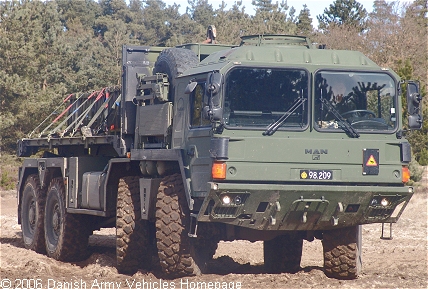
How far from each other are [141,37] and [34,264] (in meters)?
60.1

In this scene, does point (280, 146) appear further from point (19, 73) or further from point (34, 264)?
point (19, 73)

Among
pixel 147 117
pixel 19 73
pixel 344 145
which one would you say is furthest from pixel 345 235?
pixel 19 73

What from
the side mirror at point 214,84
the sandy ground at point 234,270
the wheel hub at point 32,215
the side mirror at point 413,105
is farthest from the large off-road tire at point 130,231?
the wheel hub at point 32,215

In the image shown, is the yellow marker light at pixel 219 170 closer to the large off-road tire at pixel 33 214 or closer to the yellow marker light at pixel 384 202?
the yellow marker light at pixel 384 202

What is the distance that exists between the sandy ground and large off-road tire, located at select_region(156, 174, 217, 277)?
0.18 meters

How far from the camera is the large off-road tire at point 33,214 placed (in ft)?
44.1

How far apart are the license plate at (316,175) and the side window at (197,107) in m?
1.29

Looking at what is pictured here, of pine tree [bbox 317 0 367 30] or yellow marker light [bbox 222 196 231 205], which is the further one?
pine tree [bbox 317 0 367 30]

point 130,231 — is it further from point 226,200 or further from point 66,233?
point 66,233

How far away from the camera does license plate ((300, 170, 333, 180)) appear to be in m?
8.68

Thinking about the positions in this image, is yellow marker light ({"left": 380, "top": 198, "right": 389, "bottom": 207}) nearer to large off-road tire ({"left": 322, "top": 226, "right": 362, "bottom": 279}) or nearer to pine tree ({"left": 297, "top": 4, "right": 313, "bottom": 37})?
large off-road tire ({"left": 322, "top": 226, "right": 362, "bottom": 279})

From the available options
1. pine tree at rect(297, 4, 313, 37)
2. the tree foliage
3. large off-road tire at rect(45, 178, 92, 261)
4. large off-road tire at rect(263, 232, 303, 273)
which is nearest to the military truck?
large off-road tire at rect(263, 232, 303, 273)

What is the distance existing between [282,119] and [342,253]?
6.67 ft

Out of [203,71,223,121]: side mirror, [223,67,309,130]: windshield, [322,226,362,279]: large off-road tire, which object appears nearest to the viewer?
[203,71,223,121]: side mirror
